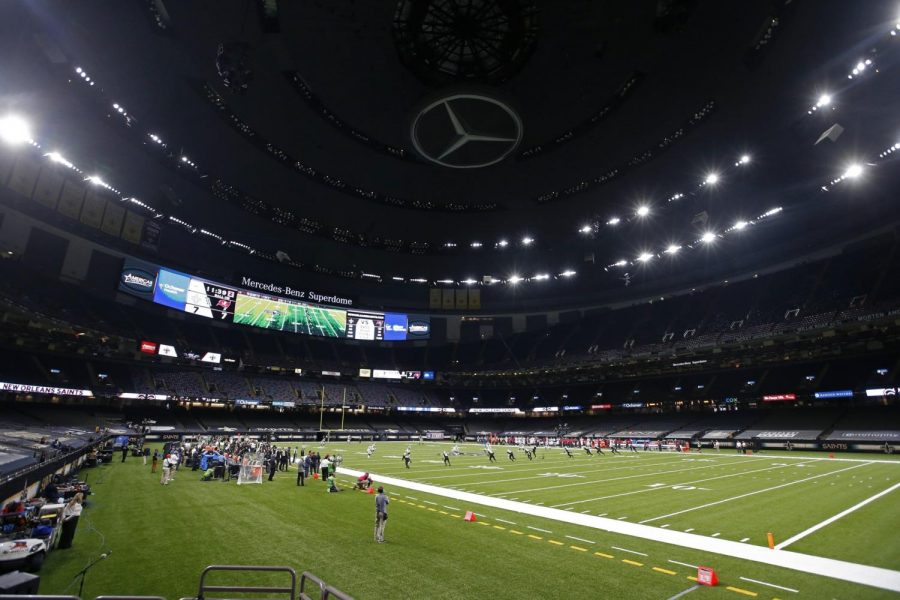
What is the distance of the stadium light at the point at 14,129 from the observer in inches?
1078

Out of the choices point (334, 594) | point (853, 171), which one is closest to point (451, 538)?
point (334, 594)

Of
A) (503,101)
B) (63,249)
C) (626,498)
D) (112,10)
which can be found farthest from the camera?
(63,249)

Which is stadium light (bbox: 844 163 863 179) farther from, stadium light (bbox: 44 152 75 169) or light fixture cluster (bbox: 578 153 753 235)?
stadium light (bbox: 44 152 75 169)

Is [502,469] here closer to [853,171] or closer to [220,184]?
[220,184]

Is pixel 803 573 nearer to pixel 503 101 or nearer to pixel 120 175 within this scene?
pixel 503 101

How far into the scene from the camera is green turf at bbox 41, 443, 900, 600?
295 inches

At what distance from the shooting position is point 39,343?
3853cm

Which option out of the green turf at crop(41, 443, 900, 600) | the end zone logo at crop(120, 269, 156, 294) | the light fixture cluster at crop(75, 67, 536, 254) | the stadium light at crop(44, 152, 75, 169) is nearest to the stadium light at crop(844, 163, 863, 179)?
the green turf at crop(41, 443, 900, 600)

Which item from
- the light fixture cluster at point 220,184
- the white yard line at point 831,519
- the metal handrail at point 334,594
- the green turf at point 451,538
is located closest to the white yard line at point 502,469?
the green turf at point 451,538

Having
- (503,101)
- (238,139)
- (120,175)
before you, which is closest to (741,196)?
(503,101)

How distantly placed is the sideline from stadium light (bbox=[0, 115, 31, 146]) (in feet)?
122

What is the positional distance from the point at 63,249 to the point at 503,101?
4609 cm

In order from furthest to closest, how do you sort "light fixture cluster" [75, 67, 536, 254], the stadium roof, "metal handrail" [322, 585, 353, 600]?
"light fixture cluster" [75, 67, 536, 254] < the stadium roof < "metal handrail" [322, 585, 353, 600]

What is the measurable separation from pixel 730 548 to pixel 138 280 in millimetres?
58166
